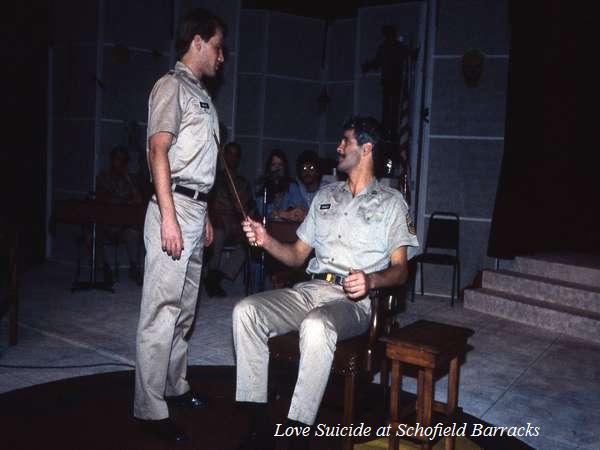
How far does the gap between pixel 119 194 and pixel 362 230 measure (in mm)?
4558

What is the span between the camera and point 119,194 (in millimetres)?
6652

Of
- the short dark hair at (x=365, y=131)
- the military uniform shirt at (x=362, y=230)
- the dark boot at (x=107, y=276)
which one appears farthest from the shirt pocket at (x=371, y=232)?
the dark boot at (x=107, y=276)

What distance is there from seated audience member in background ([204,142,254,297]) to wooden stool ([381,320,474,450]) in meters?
3.76

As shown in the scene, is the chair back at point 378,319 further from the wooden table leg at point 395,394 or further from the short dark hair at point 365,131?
the short dark hair at point 365,131

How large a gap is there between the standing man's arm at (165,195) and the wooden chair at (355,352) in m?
0.66

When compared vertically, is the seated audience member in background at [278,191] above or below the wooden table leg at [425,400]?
above

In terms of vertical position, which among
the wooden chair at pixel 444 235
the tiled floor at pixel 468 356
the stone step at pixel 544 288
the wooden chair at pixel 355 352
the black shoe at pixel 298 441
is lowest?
the tiled floor at pixel 468 356

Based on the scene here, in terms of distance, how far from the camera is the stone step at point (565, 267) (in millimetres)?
5543

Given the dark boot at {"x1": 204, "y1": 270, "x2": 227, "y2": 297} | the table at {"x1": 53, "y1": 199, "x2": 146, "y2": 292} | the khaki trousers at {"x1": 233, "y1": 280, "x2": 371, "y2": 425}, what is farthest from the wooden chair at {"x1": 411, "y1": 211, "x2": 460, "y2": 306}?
the khaki trousers at {"x1": 233, "y1": 280, "x2": 371, "y2": 425}

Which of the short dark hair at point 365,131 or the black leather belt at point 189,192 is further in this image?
the short dark hair at point 365,131

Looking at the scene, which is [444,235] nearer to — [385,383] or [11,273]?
[385,383]

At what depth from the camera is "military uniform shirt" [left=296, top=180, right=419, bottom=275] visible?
2855mm

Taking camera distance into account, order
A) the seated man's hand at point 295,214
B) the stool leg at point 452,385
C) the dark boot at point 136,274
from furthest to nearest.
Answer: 1. the dark boot at point 136,274
2. the seated man's hand at point 295,214
3. the stool leg at point 452,385

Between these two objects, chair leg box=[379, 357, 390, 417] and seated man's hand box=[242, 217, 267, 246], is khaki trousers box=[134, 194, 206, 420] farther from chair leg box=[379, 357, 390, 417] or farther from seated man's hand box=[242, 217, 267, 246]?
chair leg box=[379, 357, 390, 417]
